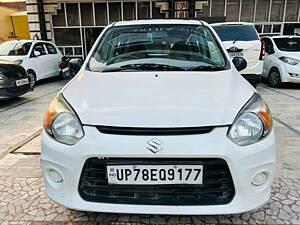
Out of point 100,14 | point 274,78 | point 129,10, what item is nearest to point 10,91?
point 274,78

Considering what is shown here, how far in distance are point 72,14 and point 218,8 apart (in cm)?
626

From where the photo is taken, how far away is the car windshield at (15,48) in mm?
8227

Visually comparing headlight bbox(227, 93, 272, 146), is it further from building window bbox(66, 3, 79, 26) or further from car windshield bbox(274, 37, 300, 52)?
building window bbox(66, 3, 79, 26)

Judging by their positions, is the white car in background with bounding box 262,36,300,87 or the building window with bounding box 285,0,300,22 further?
the building window with bounding box 285,0,300,22

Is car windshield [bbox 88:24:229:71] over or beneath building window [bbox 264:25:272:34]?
over

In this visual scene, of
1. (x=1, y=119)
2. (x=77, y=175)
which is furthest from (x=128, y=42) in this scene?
(x=1, y=119)

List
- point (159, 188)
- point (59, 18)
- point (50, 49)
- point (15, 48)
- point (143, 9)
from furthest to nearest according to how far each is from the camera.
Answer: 1. point (59, 18)
2. point (143, 9)
3. point (50, 49)
4. point (15, 48)
5. point (159, 188)

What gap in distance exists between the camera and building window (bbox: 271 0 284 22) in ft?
39.2

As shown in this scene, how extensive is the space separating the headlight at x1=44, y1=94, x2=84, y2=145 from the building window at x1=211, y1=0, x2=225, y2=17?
1135 cm

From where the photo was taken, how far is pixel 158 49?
9.65ft

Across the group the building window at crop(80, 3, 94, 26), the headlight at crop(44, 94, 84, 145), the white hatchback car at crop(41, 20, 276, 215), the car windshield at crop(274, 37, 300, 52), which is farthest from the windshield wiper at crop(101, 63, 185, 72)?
the building window at crop(80, 3, 94, 26)

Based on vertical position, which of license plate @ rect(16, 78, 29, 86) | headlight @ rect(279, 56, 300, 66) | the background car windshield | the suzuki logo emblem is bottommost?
license plate @ rect(16, 78, 29, 86)

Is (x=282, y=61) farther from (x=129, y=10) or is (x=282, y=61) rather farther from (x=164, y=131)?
(x=164, y=131)

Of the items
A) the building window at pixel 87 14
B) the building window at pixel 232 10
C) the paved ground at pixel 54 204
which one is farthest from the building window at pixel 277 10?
the paved ground at pixel 54 204
